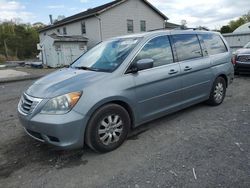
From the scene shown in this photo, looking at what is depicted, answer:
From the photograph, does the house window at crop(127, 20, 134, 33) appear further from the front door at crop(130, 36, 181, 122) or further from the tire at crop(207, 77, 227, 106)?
the front door at crop(130, 36, 181, 122)

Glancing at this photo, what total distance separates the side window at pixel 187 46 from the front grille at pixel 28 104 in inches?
109

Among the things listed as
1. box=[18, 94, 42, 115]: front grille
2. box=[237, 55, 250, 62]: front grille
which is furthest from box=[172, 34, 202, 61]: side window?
box=[237, 55, 250, 62]: front grille

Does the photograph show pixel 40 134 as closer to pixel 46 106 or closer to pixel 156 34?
pixel 46 106

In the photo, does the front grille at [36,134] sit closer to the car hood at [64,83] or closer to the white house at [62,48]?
the car hood at [64,83]

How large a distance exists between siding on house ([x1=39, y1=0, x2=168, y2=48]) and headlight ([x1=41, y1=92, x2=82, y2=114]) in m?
22.6

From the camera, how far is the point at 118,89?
3.74 meters

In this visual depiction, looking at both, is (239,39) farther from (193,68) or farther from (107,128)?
(107,128)

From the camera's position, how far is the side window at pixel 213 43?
553 cm

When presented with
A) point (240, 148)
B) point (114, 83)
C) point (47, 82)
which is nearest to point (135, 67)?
point (114, 83)

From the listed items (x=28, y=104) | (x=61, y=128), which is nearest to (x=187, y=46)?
(x=61, y=128)

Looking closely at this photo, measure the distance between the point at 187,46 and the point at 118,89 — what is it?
210 cm

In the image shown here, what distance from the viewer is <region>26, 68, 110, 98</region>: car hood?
3.48 meters

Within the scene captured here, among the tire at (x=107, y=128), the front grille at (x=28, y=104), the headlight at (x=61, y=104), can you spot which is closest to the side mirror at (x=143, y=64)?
the tire at (x=107, y=128)

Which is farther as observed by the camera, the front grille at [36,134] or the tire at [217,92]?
the tire at [217,92]
